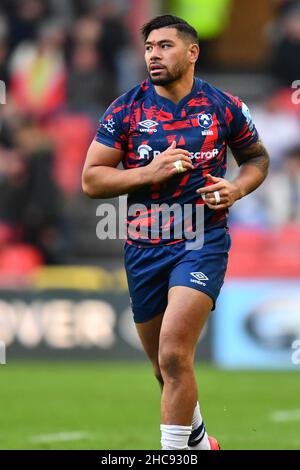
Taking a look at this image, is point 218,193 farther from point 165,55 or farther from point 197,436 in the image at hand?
point 197,436

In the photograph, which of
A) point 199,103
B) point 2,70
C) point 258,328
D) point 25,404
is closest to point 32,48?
point 2,70

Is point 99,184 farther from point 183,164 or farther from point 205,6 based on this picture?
point 205,6

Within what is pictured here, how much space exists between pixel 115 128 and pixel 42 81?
9.50 m

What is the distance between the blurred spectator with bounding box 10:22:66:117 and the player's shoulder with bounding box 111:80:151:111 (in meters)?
9.23

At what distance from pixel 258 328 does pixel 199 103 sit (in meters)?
7.09

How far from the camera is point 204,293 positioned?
7297 mm

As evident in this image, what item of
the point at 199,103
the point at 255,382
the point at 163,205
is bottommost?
the point at 255,382

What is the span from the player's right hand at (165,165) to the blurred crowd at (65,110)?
7.75 meters

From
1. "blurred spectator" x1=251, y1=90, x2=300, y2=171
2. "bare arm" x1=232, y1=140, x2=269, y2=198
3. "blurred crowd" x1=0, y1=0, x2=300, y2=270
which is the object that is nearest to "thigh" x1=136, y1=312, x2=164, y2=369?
"bare arm" x1=232, y1=140, x2=269, y2=198

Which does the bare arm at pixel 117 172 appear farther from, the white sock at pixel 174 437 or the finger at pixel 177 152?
the white sock at pixel 174 437

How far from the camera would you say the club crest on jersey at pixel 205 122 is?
7469 mm

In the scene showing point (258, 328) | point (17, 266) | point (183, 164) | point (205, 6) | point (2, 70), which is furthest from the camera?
point (205, 6)

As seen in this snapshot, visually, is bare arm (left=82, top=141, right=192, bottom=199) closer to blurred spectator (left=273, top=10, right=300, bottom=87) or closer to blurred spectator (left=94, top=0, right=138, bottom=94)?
blurred spectator (left=94, top=0, right=138, bottom=94)

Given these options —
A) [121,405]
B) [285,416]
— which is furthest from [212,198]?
[121,405]
